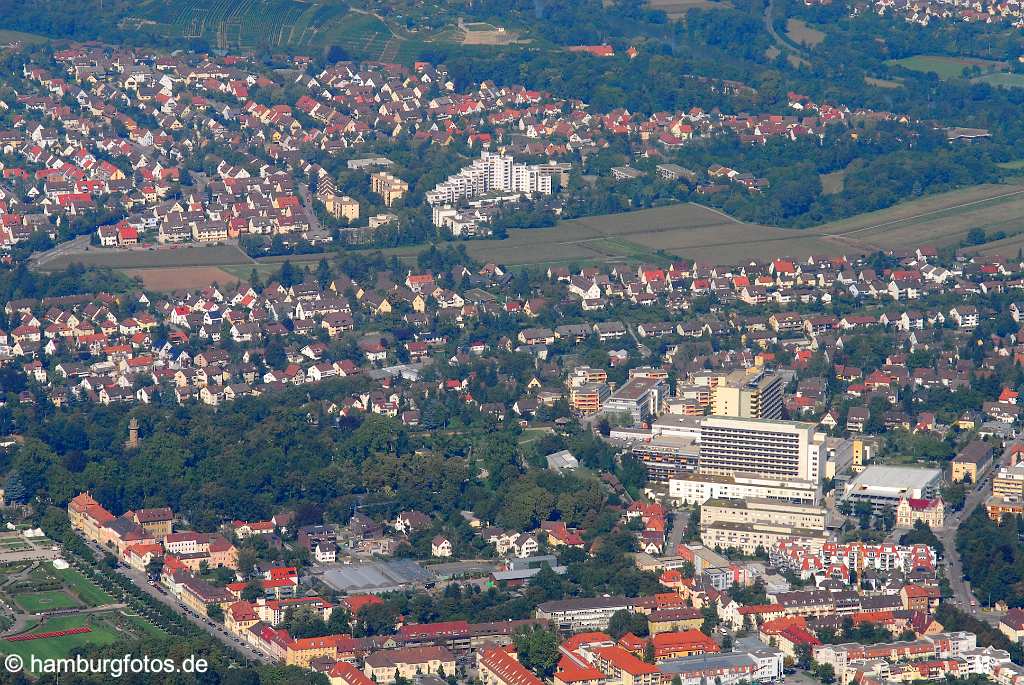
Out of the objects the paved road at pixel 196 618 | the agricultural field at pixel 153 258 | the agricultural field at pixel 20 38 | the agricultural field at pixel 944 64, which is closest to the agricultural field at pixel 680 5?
the agricultural field at pixel 944 64

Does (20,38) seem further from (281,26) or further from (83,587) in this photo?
(83,587)

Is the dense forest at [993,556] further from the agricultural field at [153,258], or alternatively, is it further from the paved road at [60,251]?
the paved road at [60,251]

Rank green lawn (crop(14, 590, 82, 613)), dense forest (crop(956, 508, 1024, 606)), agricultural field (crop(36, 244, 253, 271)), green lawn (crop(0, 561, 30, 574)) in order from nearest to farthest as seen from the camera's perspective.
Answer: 1. green lawn (crop(14, 590, 82, 613))
2. dense forest (crop(956, 508, 1024, 606))
3. green lawn (crop(0, 561, 30, 574))
4. agricultural field (crop(36, 244, 253, 271))

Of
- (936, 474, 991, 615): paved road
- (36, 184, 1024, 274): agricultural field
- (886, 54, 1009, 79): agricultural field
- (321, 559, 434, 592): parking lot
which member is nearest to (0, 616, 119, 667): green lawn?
(321, 559, 434, 592): parking lot

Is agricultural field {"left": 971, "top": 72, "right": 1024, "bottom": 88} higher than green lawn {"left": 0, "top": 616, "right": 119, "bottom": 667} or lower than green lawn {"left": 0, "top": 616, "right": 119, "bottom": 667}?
lower

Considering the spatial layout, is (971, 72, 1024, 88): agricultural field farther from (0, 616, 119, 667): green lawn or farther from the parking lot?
(0, 616, 119, 667): green lawn

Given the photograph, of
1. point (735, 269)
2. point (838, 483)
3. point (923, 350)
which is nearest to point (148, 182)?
point (735, 269)

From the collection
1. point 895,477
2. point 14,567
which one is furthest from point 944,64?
point 14,567
